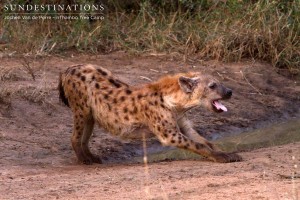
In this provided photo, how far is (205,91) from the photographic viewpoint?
24.8 feet

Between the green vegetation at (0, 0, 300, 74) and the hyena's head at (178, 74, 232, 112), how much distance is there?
10.0 ft

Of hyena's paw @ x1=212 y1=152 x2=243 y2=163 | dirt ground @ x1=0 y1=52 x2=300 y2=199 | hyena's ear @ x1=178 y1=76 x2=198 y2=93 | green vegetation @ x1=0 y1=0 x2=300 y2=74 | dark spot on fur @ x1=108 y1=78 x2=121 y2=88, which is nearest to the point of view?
dirt ground @ x1=0 y1=52 x2=300 y2=199

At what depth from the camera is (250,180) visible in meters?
6.37

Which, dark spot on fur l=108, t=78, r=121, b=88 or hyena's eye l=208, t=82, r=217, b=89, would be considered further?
dark spot on fur l=108, t=78, r=121, b=88

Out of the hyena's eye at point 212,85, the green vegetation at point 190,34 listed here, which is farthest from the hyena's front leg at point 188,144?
the green vegetation at point 190,34

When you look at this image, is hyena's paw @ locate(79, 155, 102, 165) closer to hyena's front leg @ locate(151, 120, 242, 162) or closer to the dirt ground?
the dirt ground

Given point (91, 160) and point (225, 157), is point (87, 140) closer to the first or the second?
point (91, 160)

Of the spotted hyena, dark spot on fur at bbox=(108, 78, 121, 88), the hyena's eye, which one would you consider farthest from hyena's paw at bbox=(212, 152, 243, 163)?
dark spot on fur at bbox=(108, 78, 121, 88)

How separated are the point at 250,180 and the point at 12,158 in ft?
7.27

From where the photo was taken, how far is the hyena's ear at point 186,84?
7477 millimetres

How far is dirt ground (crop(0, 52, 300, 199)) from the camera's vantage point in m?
6.23

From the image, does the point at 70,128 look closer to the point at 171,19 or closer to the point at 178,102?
the point at 178,102

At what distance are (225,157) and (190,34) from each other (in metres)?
3.62

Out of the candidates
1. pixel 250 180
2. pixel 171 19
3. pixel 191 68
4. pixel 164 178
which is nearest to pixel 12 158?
pixel 164 178
